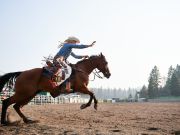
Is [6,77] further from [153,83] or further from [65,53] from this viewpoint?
[153,83]

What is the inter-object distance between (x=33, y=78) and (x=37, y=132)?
3075 millimetres

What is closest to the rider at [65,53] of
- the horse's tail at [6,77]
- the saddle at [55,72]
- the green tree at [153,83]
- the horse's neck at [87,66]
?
the saddle at [55,72]

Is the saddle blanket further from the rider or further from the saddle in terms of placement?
the rider

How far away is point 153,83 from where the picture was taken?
116312mm

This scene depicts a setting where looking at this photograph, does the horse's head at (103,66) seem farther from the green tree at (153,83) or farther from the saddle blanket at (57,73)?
the green tree at (153,83)

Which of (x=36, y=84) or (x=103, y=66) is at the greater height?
(x=103, y=66)

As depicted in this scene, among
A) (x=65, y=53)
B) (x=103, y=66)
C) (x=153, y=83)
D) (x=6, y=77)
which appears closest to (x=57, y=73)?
(x=65, y=53)

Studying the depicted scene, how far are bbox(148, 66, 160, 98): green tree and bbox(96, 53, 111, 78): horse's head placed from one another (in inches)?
3916

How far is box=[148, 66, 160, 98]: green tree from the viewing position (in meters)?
112

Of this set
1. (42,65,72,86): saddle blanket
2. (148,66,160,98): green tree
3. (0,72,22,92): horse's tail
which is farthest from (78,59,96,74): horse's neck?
(148,66,160,98): green tree

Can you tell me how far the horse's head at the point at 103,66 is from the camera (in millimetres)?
13977

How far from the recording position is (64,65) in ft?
42.5

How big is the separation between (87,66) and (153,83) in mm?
105235

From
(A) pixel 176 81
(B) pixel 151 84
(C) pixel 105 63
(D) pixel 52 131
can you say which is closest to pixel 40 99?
(C) pixel 105 63
